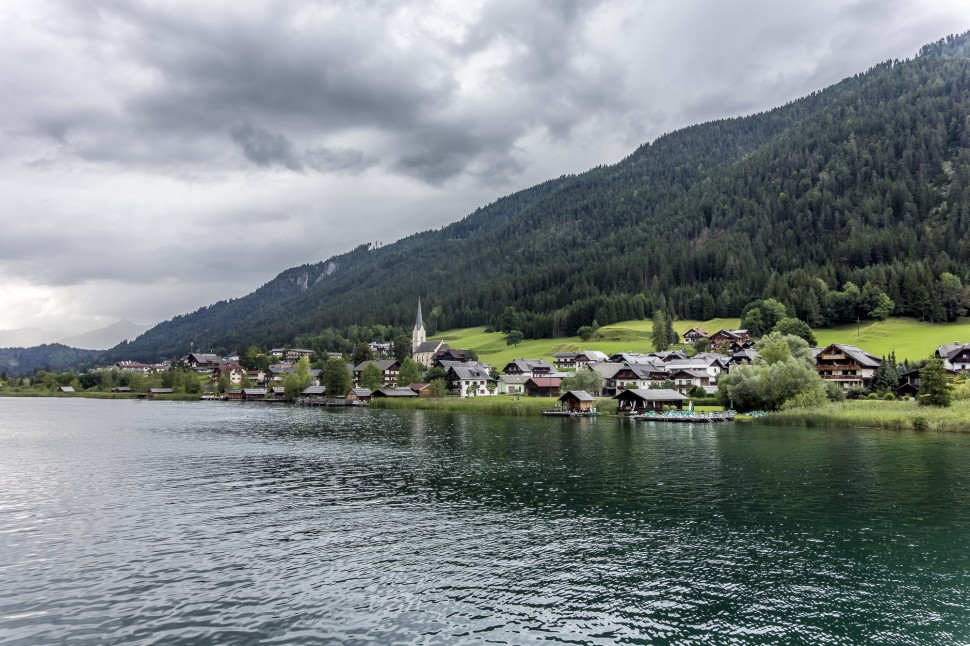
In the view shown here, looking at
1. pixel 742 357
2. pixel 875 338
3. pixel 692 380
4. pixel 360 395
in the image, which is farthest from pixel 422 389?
pixel 875 338

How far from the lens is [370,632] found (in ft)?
63.1

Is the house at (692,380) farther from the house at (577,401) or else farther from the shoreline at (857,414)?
the house at (577,401)

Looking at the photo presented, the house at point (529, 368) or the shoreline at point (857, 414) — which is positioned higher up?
the house at point (529, 368)

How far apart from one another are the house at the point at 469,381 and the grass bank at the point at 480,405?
1307 cm

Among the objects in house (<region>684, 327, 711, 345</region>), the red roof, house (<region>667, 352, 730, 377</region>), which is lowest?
the red roof

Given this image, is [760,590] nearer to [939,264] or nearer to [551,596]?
[551,596]

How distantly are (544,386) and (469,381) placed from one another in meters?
21.4

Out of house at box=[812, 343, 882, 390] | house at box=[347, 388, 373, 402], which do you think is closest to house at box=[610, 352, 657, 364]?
house at box=[812, 343, 882, 390]

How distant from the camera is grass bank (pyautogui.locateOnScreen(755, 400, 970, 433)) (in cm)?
7312

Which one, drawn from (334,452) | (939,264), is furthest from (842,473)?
(939,264)

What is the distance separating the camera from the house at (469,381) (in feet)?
513

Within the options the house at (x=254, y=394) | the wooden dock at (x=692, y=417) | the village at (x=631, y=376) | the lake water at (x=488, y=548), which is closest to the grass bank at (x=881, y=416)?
the wooden dock at (x=692, y=417)

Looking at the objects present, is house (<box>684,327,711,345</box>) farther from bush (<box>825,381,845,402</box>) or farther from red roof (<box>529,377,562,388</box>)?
bush (<box>825,381,845,402</box>)

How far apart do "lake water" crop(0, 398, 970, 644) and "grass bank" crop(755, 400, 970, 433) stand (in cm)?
2009
